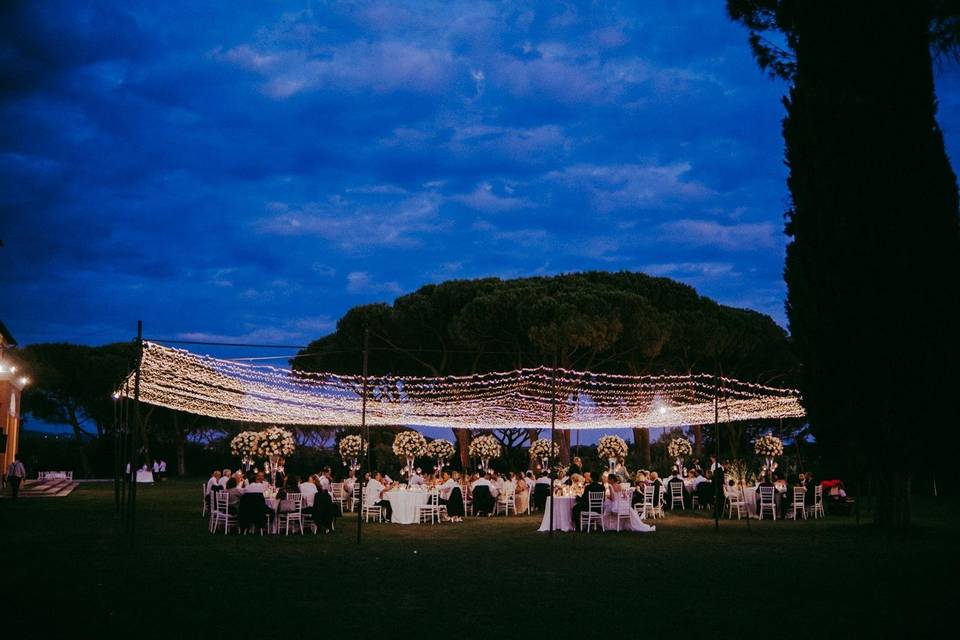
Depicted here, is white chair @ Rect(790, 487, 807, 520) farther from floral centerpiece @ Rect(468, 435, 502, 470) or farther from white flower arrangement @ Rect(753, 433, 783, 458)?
floral centerpiece @ Rect(468, 435, 502, 470)

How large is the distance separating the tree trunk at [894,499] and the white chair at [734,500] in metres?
3.56

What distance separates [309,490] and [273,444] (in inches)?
119

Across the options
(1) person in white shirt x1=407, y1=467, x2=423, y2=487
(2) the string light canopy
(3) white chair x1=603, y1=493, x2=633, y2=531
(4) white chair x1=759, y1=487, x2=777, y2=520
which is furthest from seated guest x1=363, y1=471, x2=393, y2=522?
(4) white chair x1=759, y1=487, x2=777, y2=520

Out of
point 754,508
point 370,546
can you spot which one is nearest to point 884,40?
point 754,508

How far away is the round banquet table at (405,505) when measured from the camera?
639 inches

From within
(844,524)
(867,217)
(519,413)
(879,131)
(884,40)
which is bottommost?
(844,524)

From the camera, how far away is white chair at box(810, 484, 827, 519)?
1788cm

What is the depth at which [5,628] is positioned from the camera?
6.09 m

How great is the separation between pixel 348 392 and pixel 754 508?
952 centimetres

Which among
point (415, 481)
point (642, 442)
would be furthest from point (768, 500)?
point (642, 442)

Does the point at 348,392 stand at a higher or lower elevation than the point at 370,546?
higher

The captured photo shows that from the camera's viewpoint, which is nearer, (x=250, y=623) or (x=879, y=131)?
(x=250, y=623)

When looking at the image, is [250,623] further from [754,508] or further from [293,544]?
[754,508]

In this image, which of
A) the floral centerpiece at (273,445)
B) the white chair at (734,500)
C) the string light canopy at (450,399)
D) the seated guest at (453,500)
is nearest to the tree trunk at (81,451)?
the string light canopy at (450,399)
